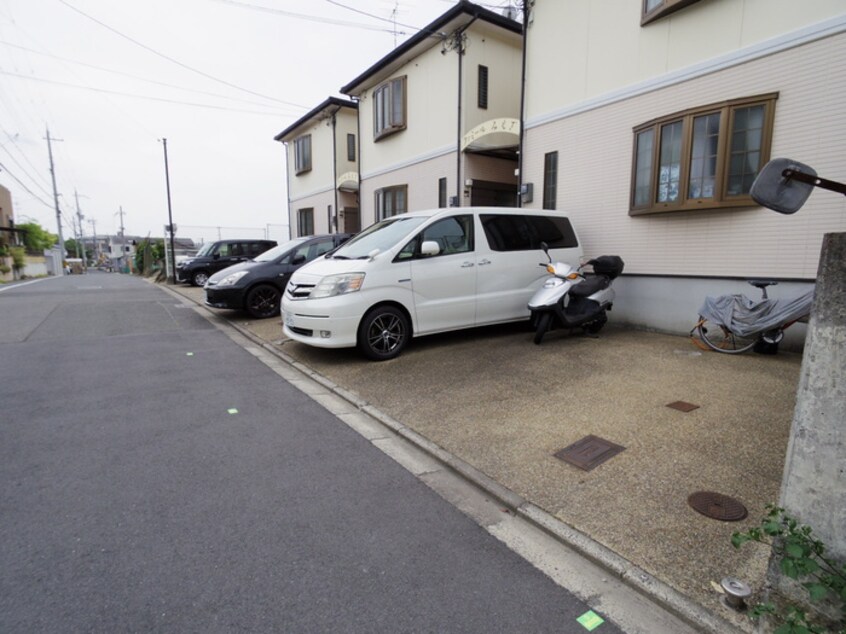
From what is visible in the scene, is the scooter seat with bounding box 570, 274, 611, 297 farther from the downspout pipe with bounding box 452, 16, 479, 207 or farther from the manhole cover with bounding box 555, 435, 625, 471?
the downspout pipe with bounding box 452, 16, 479, 207

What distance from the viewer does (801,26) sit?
5527 millimetres

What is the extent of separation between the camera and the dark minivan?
52.3ft

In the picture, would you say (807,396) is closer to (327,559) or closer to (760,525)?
(760,525)

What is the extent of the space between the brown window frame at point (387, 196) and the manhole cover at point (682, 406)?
9665 millimetres

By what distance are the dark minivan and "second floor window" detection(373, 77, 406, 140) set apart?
5.77 m

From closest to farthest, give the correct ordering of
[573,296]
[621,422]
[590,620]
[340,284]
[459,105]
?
[590,620] → [621,422] → [340,284] → [573,296] → [459,105]

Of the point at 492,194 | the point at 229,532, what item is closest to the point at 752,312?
the point at 229,532

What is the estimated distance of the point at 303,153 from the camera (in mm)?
18672

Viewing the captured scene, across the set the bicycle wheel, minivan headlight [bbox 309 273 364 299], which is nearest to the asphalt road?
minivan headlight [bbox 309 273 364 299]

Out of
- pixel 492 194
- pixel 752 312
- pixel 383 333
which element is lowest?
pixel 383 333

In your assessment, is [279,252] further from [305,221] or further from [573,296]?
[305,221]

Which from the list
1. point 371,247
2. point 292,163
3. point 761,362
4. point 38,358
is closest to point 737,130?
point 761,362

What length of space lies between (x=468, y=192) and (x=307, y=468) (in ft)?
28.4

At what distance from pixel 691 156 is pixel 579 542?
610cm
